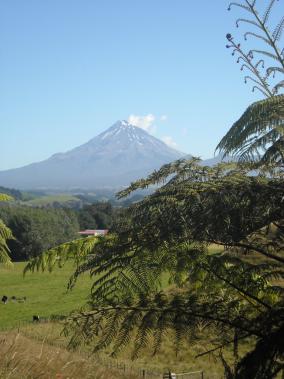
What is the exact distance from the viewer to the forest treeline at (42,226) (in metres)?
61.8

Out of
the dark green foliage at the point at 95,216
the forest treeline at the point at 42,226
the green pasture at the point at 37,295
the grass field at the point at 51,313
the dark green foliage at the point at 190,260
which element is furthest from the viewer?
the dark green foliage at the point at 95,216

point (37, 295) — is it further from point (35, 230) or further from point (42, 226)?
point (42, 226)

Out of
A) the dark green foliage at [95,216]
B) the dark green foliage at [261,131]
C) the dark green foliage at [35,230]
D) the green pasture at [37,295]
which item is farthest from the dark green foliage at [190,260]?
the dark green foliage at [95,216]

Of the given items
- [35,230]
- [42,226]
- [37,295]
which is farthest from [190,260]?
[42,226]

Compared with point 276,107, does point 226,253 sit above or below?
below

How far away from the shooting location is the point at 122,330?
4289 millimetres

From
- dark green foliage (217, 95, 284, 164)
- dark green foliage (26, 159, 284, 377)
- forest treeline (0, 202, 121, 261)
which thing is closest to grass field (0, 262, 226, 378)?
dark green foliage (26, 159, 284, 377)

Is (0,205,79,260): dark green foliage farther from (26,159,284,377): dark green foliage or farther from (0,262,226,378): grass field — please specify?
(26,159,284,377): dark green foliage

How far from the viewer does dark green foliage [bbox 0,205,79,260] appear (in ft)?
202

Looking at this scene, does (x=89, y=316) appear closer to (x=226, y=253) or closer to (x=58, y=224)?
(x=226, y=253)

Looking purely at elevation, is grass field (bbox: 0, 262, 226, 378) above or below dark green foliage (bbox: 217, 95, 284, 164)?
below

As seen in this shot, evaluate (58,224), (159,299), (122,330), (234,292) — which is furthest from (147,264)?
(58,224)

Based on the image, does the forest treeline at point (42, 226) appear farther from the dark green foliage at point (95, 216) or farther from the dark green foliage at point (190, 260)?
the dark green foliage at point (190, 260)

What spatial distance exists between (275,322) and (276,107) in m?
1.67
